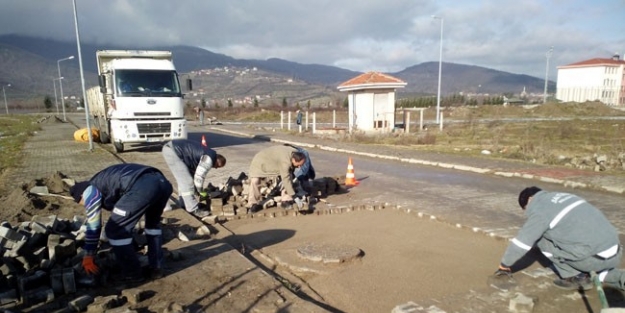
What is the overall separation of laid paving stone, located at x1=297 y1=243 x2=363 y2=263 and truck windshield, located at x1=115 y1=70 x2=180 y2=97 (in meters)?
11.2

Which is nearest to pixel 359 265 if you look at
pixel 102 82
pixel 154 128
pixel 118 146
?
pixel 154 128

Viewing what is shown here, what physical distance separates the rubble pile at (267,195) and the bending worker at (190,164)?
0.40 metres

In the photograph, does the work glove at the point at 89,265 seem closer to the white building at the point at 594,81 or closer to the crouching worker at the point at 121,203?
the crouching worker at the point at 121,203

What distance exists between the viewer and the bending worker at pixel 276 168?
23.5 ft

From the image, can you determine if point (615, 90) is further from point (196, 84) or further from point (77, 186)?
point (196, 84)

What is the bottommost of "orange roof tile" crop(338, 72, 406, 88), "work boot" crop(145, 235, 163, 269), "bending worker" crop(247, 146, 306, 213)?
"work boot" crop(145, 235, 163, 269)

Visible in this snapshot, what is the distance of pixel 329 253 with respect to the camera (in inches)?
205

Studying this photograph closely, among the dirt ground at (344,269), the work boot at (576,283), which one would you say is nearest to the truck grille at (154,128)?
the dirt ground at (344,269)

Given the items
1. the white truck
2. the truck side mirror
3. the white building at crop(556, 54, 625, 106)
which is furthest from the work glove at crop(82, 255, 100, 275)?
the white building at crop(556, 54, 625, 106)

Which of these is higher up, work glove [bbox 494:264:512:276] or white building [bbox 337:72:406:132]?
white building [bbox 337:72:406:132]

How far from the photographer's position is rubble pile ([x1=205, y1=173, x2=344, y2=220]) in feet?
24.1

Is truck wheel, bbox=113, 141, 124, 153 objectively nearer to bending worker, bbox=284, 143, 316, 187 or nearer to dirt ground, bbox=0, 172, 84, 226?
dirt ground, bbox=0, 172, 84, 226

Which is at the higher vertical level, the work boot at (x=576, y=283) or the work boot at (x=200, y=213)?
the work boot at (x=576, y=283)

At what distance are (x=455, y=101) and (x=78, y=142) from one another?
59.2 m
